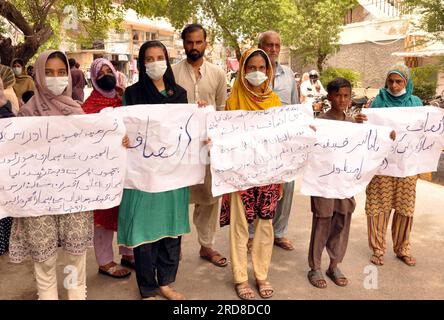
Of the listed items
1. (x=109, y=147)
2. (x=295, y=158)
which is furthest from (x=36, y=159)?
(x=295, y=158)

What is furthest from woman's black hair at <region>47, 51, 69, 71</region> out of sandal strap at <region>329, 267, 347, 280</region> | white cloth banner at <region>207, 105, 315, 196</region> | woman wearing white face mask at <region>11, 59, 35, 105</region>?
woman wearing white face mask at <region>11, 59, 35, 105</region>

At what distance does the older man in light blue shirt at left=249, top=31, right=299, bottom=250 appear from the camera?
3895 millimetres

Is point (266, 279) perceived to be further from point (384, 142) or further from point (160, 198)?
point (384, 142)

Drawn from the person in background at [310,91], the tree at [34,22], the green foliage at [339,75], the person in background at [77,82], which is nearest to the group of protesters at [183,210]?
the person in background at [77,82]

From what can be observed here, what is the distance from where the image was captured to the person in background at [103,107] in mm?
3230

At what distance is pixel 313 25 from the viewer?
18.7 metres

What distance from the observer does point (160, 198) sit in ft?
9.49

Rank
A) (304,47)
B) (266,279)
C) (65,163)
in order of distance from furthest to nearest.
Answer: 1. (304,47)
2. (266,279)
3. (65,163)

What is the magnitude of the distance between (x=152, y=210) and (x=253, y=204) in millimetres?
745

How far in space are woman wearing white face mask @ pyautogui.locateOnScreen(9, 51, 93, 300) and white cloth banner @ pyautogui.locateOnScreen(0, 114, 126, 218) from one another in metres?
0.08

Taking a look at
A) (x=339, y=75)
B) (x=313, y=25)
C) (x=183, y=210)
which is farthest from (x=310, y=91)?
(x=183, y=210)

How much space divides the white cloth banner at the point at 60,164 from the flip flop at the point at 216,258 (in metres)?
1.32

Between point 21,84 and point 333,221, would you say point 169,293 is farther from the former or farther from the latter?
point 21,84

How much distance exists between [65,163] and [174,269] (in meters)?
1.12
